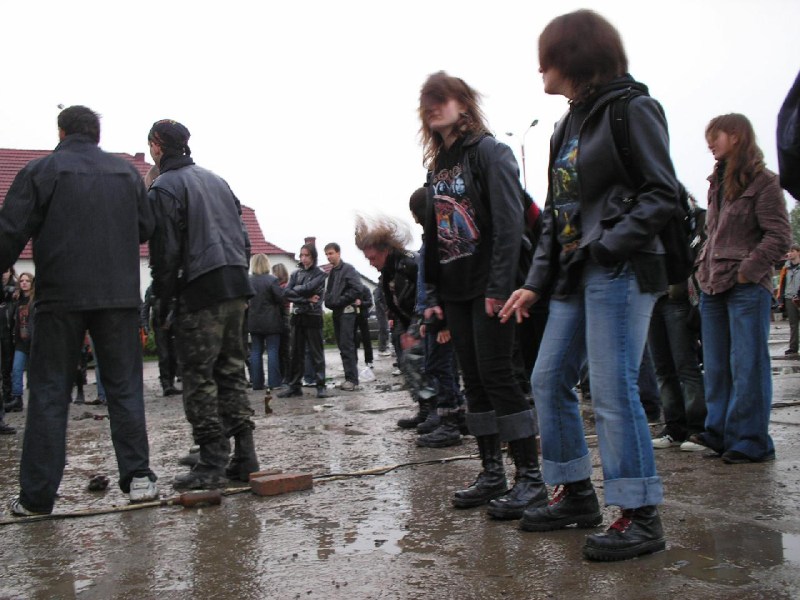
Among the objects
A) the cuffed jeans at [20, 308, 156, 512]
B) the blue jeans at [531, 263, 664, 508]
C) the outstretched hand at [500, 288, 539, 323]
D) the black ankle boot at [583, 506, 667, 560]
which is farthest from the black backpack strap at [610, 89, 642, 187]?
the cuffed jeans at [20, 308, 156, 512]

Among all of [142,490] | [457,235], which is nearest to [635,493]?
[457,235]

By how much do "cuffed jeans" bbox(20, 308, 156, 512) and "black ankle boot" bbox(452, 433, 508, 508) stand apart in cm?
184

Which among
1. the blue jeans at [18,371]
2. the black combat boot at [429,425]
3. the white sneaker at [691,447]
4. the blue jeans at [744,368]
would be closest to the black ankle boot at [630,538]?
the blue jeans at [744,368]

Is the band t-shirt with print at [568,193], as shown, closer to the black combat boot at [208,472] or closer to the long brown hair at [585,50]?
the long brown hair at [585,50]

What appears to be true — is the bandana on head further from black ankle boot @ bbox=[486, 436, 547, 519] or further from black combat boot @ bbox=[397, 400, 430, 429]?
black combat boot @ bbox=[397, 400, 430, 429]

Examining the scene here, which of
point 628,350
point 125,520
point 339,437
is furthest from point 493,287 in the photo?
point 339,437

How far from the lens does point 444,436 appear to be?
6.42 meters

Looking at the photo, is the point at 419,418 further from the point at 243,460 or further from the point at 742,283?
the point at 742,283

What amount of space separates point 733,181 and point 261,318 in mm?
8676

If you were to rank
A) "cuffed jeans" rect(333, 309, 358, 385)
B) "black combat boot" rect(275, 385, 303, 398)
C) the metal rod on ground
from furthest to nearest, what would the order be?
"cuffed jeans" rect(333, 309, 358, 385), "black combat boot" rect(275, 385, 303, 398), the metal rod on ground

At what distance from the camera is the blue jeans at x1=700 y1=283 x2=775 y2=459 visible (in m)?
4.91

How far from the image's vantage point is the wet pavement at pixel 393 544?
2.98 meters

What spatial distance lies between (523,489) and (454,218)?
1332 mm

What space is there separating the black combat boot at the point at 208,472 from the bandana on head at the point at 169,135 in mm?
1830
